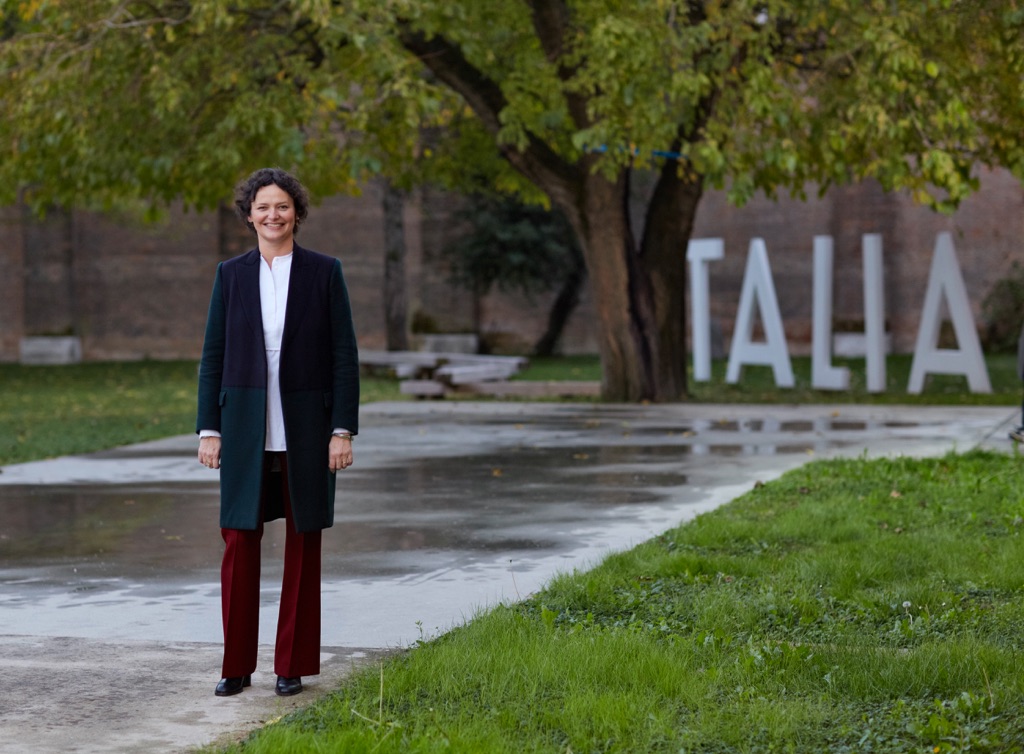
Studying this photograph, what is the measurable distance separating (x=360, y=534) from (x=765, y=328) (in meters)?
13.9

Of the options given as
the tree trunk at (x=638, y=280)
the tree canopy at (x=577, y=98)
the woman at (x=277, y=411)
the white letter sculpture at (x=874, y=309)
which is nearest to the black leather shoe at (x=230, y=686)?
the woman at (x=277, y=411)

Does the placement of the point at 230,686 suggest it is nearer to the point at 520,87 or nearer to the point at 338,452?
the point at 338,452

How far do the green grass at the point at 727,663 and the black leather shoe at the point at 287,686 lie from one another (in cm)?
15

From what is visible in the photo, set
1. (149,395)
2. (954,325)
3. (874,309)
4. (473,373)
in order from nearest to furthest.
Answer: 1. (954,325)
2. (874,309)
3. (473,373)
4. (149,395)

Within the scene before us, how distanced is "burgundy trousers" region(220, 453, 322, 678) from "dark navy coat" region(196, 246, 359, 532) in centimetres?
8

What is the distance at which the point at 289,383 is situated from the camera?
5285 millimetres

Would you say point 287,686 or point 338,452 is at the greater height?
point 338,452

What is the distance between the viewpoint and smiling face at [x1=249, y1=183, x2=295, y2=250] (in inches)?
210

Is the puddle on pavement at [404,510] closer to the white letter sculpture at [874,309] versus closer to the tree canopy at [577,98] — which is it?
the tree canopy at [577,98]

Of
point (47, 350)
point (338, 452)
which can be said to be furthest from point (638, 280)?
point (47, 350)

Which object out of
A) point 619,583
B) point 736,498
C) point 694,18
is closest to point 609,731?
point 619,583

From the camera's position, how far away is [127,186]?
1942 cm

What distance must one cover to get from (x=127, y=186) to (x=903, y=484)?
12124 mm

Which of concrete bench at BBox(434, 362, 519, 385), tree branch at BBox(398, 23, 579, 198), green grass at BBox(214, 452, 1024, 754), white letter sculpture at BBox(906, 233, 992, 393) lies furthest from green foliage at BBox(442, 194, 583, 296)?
green grass at BBox(214, 452, 1024, 754)
